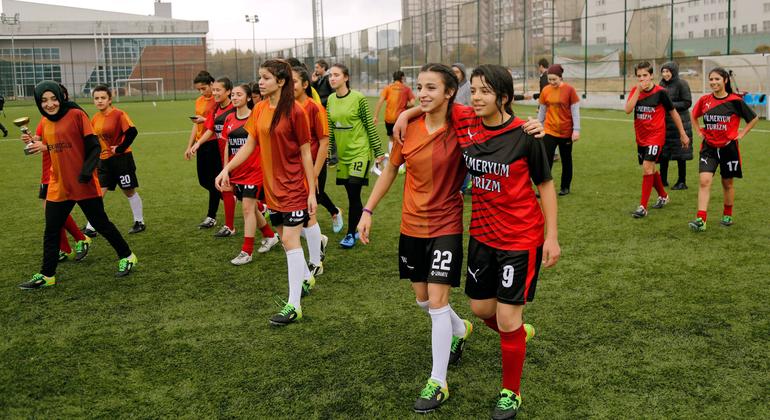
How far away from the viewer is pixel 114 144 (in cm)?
874

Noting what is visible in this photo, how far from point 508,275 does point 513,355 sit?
451 millimetres

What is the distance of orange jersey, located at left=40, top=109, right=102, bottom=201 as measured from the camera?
653 cm

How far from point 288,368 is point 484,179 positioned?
6.03 ft

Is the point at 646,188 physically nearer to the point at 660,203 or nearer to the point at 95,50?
the point at 660,203

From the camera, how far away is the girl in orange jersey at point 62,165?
21.4 ft

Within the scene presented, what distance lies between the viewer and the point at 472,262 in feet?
12.8

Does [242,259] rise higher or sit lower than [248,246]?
lower

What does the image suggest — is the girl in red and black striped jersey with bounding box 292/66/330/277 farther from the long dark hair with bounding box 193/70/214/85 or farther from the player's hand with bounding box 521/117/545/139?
the player's hand with bounding box 521/117/545/139

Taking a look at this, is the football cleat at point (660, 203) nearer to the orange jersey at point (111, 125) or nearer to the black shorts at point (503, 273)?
the black shorts at point (503, 273)

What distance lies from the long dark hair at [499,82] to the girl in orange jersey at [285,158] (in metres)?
2.12

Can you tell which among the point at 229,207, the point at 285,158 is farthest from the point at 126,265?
the point at 285,158

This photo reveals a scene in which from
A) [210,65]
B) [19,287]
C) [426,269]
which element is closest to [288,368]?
[426,269]

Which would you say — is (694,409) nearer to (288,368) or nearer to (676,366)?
(676,366)

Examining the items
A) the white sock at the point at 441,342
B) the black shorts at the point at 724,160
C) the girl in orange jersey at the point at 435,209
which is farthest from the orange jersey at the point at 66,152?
the black shorts at the point at 724,160
